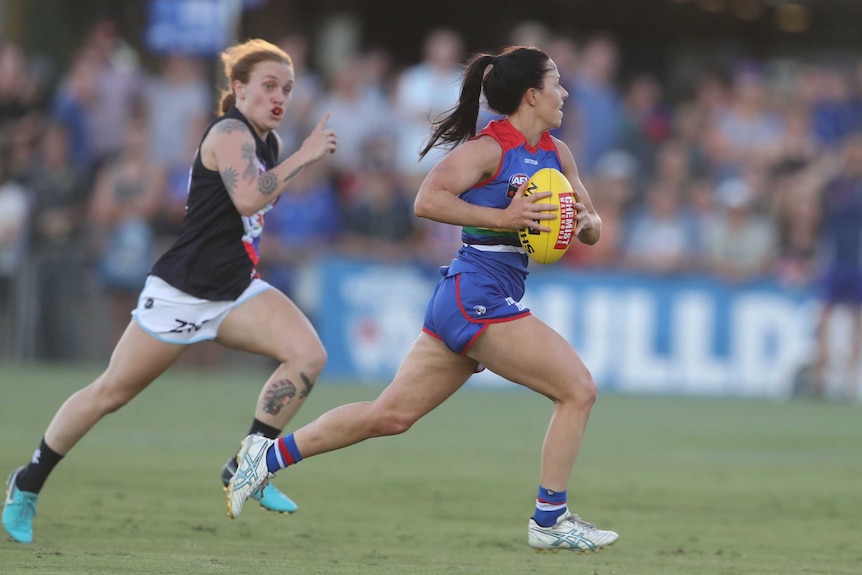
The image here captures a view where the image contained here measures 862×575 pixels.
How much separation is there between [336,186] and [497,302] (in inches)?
487

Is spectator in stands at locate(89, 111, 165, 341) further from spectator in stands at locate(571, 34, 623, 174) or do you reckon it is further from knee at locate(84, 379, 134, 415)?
knee at locate(84, 379, 134, 415)

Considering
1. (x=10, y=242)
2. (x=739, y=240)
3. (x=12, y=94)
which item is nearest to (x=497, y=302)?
(x=739, y=240)

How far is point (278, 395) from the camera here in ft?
25.6

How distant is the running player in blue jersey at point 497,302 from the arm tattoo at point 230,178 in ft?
3.61

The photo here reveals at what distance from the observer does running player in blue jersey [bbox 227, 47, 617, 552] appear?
6637mm

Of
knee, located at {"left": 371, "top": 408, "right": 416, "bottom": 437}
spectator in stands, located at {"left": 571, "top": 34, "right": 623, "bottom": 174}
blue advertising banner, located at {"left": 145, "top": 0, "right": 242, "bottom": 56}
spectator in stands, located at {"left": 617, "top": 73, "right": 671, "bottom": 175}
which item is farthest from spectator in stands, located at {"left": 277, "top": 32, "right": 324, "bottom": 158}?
knee, located at {"left": 371, "top": 408, "right": 416, "bottom": 437}

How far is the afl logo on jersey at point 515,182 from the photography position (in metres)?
6.78

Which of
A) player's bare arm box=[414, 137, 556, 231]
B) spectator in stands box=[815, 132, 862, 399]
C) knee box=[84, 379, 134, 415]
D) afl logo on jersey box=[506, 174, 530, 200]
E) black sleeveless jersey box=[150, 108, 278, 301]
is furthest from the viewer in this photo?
spectator in stands box=[815, 132, 862, 399]

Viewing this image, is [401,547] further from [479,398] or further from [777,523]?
[479,398]

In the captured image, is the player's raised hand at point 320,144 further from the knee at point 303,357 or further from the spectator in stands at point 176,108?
the spectator in stands at point 176,108

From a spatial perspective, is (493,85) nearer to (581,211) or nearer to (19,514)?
(581,211)

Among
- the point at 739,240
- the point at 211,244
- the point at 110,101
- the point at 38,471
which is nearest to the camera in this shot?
the point at 38,471

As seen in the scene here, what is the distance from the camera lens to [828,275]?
691 inches

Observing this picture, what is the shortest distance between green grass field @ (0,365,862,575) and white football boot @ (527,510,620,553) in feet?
0.43
